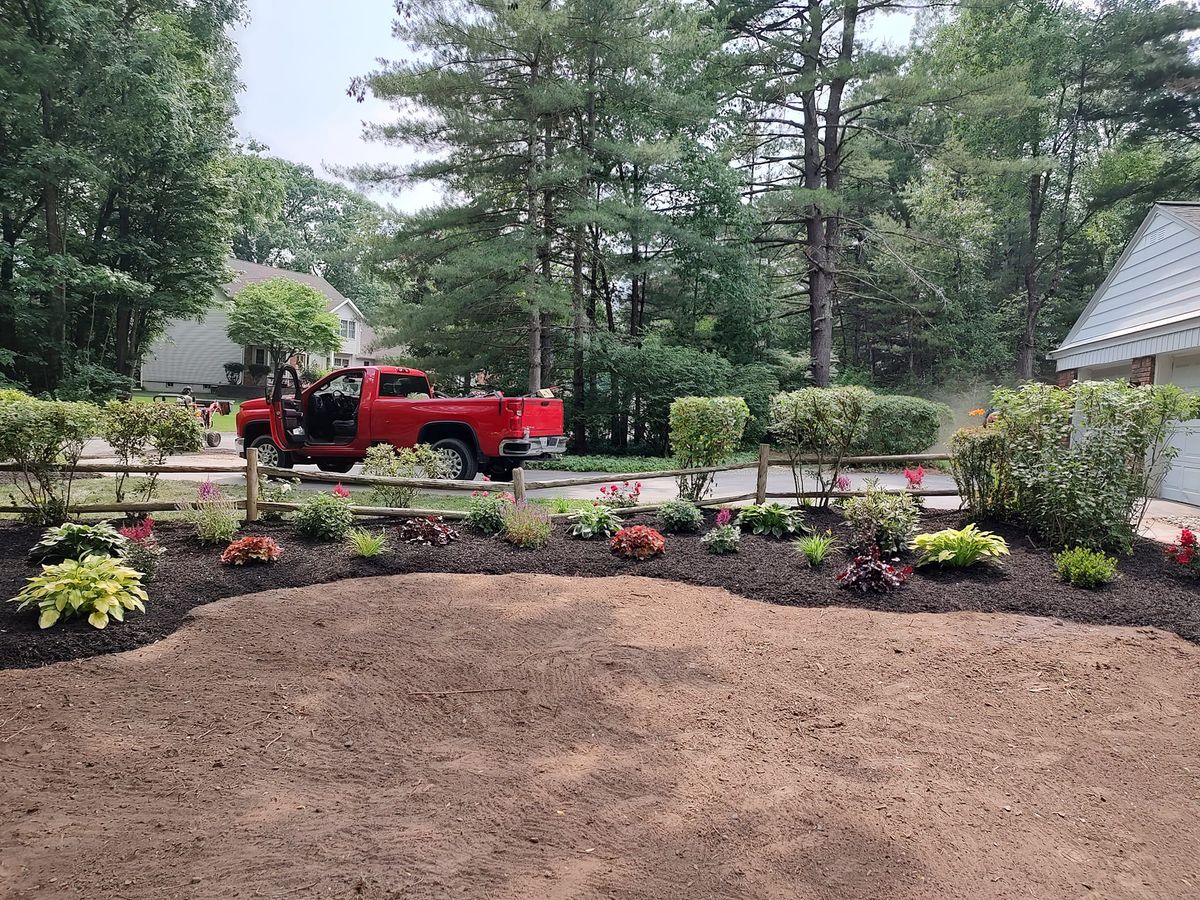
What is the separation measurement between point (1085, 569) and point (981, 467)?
1.56 meters

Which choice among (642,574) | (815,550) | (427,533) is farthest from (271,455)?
(815,550)

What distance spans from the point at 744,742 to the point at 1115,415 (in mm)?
4955

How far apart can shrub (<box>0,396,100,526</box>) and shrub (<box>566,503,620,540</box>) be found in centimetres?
438

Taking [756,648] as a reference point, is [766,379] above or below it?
above

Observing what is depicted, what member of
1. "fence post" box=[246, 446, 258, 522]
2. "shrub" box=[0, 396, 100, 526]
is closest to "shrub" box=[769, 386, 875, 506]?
"fence post" box=[246, 446, 258, 522]

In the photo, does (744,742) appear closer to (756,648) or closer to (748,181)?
(756,648)

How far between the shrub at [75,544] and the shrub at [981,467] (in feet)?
23.6

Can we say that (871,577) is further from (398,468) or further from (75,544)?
(75,544)

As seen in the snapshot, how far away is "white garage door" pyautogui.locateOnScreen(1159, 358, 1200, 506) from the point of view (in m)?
9.54

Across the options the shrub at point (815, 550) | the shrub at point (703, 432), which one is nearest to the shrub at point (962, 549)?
the shrub at point (815, 550)

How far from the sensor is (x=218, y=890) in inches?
80.1

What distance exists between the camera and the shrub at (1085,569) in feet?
16.7

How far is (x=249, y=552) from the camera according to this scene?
5293 mm

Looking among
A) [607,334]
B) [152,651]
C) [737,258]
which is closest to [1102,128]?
[737,258]
